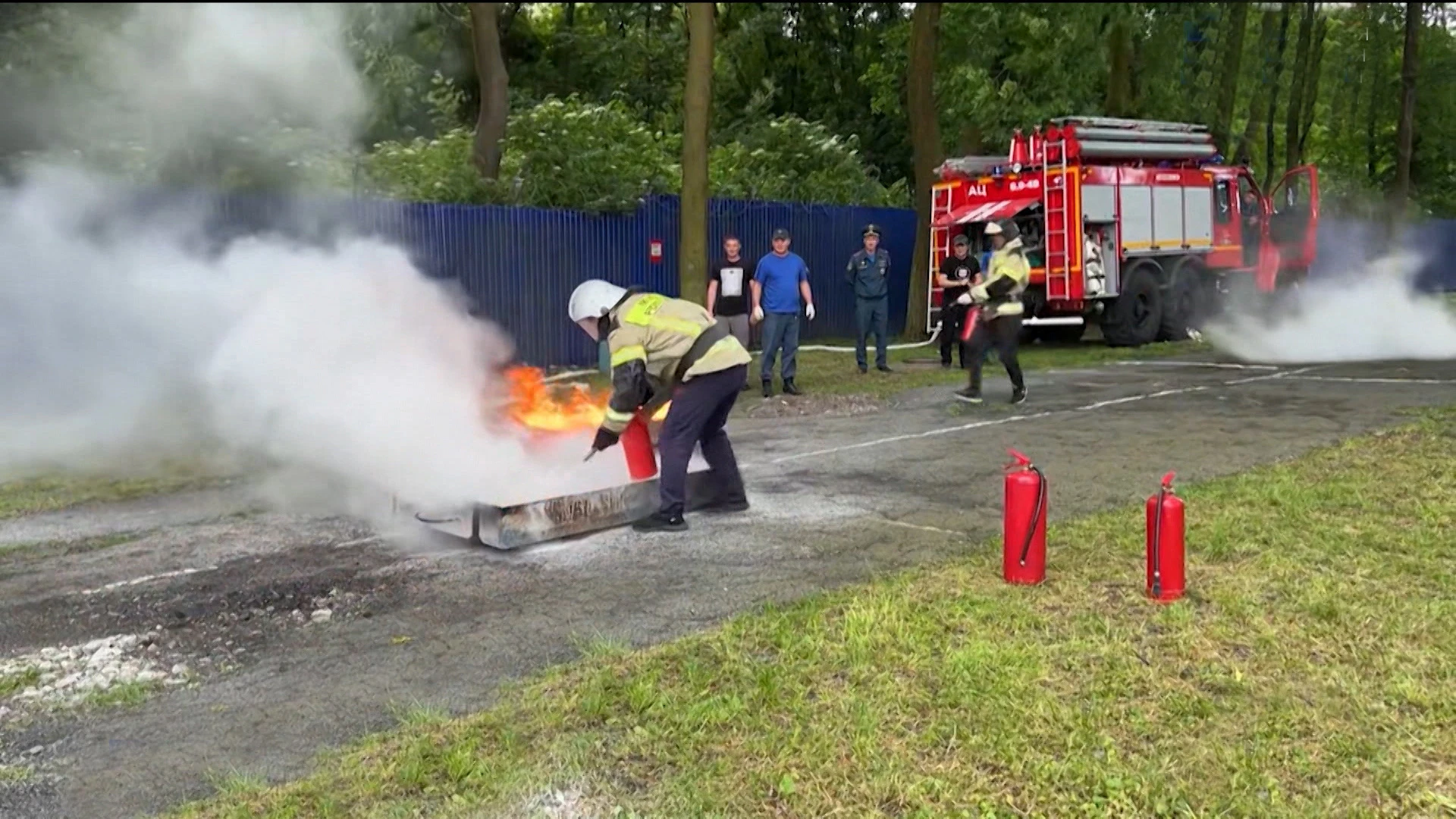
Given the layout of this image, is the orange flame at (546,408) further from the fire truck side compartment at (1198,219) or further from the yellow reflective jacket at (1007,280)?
the fire truck side compartment at (1198,219)

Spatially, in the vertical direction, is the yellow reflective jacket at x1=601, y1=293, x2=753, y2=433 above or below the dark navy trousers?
above

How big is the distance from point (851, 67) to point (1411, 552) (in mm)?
10963

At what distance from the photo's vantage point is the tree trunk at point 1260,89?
41.8ft

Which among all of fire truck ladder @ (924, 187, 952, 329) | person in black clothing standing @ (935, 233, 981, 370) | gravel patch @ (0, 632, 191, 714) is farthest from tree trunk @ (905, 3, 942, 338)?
gravel patch @ (0, 632, 191, 714)

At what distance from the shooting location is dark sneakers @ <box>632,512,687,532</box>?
21.1 feet

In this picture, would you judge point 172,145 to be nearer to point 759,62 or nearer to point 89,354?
point 89,354

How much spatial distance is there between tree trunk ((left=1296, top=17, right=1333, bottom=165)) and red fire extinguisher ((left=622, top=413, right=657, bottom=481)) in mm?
31227

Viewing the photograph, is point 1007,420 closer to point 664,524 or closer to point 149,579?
point 664,524

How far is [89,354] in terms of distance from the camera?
8344 millimetres

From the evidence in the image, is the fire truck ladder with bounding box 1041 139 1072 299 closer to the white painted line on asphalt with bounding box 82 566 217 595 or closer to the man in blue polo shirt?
the man in blue polo shirt

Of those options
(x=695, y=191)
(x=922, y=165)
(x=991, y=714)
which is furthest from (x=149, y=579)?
(x=922, y=165)

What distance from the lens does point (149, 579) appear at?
5.71m

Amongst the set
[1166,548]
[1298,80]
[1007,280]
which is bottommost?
[1166,548]

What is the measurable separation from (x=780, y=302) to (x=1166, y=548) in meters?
7.44
